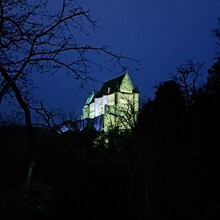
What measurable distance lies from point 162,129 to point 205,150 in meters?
2.44

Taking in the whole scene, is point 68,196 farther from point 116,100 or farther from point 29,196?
point 116,100

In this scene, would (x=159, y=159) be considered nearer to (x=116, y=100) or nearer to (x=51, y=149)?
(x=51, y=149)

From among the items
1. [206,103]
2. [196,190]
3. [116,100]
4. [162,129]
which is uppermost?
[116,100]

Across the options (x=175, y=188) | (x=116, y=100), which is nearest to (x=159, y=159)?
(x=175, y=188)

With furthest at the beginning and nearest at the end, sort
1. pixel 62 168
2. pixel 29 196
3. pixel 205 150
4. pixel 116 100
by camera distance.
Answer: pixel 116 100 < pixel 62 168 < pixel 205 150 < pixel 29 196

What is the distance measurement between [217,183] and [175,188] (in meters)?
2.43

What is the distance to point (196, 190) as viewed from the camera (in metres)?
14.5

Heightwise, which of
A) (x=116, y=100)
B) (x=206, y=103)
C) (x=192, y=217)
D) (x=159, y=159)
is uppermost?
(x=116, y=100)

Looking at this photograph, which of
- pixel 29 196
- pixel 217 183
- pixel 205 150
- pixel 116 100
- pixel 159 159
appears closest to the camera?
pixel 29 196

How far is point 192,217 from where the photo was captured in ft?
42.8

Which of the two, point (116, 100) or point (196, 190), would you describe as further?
point (116, 100)

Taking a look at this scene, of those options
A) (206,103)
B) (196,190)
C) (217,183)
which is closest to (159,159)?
(196,190)

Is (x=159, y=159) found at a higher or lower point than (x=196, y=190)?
higher

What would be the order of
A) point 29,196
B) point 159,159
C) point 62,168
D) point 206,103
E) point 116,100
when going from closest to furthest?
point 29,196 < point 159,159 < point 62,168 < point 206,103 < point 116,100
